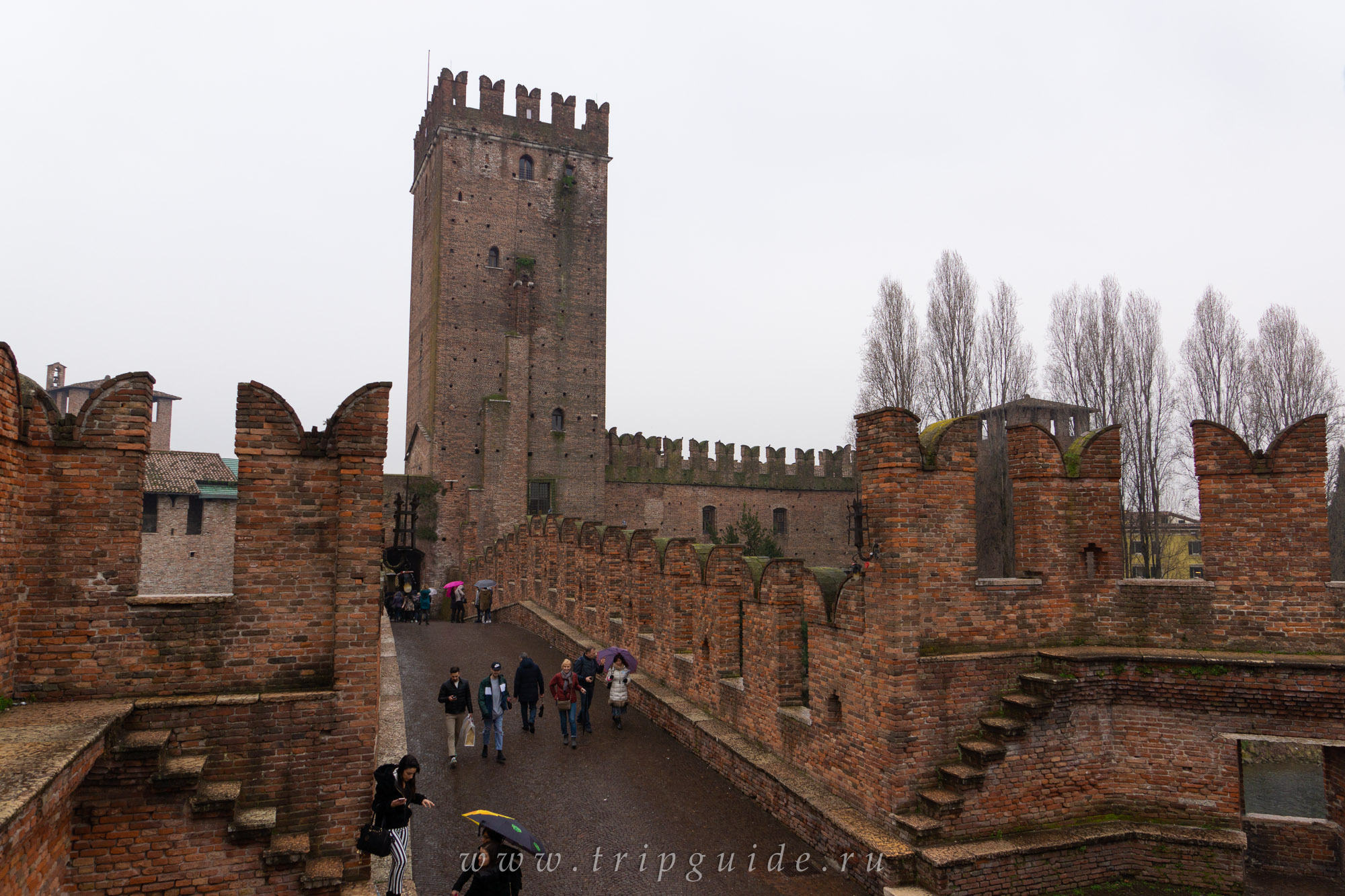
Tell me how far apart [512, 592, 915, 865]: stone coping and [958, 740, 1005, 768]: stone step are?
1.00m

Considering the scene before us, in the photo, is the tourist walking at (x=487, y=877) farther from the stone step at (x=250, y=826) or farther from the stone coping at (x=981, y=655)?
the stone coping at (x=981, y=655)

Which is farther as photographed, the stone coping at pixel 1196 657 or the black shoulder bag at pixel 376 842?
the stone coping at pixel 1196 657

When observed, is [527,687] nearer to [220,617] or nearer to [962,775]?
[220,617]

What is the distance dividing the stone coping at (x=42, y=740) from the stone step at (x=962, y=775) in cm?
679

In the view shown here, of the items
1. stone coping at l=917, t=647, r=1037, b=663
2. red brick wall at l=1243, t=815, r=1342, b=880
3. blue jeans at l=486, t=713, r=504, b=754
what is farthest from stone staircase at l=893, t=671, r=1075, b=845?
blue jeans at l=486, t=713, r=504, b=754

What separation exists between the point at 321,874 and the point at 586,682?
18.6ft

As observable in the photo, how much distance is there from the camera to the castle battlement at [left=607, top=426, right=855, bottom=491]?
34.9 m

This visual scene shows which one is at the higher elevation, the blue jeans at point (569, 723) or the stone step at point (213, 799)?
the stone step at point (213, 799)

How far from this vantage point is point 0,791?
13.6 feet

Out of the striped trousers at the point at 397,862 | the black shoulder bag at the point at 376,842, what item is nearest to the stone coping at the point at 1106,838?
the striped trousers at the point at 397,862

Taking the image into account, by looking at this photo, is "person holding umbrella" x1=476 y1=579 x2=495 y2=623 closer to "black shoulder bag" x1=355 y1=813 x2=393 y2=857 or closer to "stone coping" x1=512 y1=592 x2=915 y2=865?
"stone coping" x1=512 y1=592 x2=915 y2=865

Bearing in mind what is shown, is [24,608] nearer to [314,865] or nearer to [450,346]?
[314,865]

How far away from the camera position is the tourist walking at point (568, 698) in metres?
11.1

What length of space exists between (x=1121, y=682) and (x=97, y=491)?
9.30 metres
